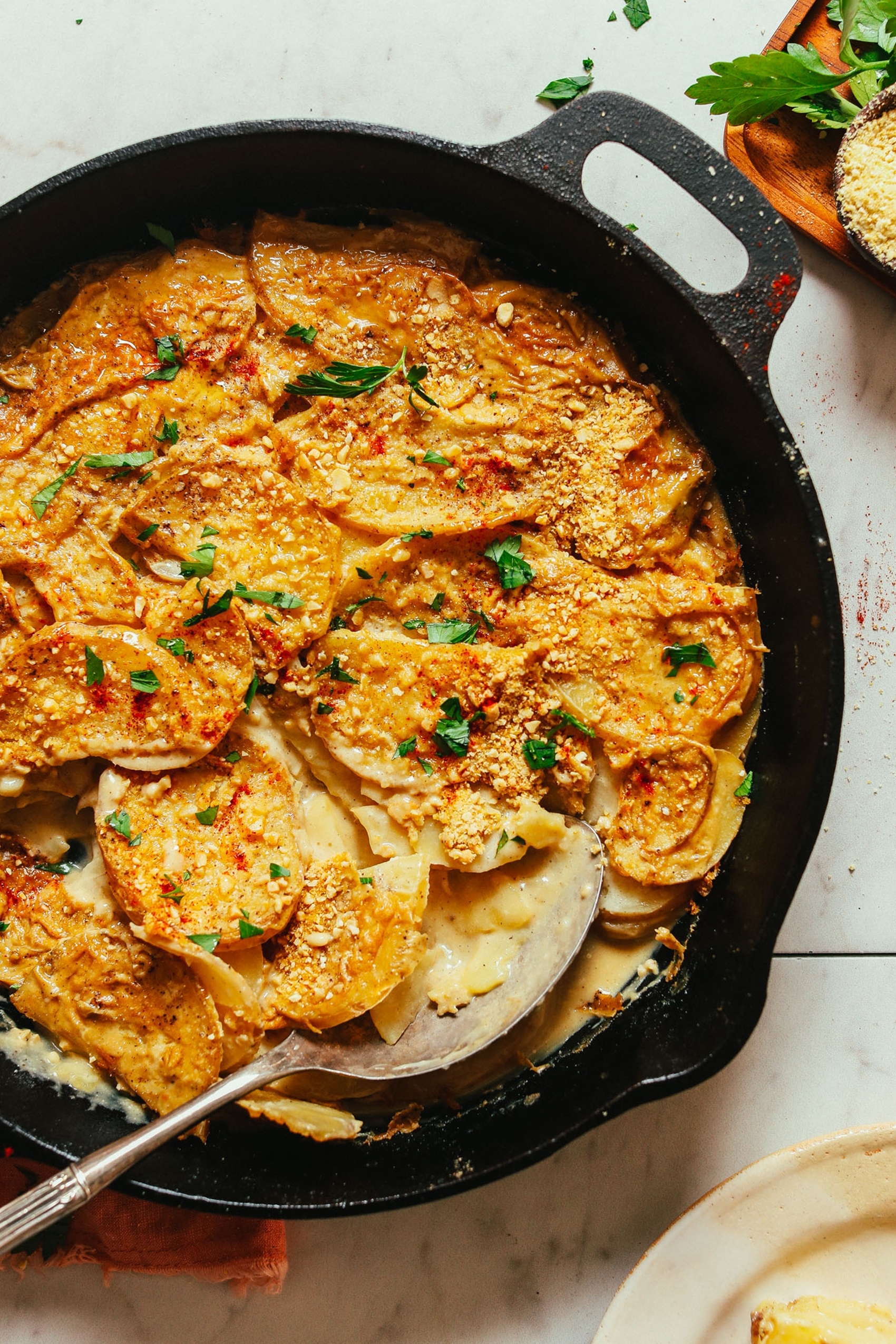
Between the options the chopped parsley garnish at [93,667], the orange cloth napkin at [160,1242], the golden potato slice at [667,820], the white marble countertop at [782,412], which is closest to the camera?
the chopped parsley garnish at [93,667]

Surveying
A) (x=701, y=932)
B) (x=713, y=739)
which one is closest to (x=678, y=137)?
(x=713, y=739)

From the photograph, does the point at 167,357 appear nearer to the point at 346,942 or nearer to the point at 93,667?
the point at 93,667

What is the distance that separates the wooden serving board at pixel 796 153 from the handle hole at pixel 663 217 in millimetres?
236

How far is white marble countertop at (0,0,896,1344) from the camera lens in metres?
2.95

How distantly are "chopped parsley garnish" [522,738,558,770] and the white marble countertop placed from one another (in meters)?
0.99

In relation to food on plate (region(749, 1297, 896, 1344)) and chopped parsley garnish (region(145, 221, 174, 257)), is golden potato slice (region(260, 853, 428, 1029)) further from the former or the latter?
chopped parsley garnish (region(145, 221, 174, 257))

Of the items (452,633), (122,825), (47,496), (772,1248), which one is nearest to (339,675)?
(452,633)

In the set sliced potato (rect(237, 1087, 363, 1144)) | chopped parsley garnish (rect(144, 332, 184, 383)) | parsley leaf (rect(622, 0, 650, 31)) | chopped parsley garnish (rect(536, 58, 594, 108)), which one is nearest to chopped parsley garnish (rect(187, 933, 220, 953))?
sliced potato (rect(237, 1087, 363, 1144))

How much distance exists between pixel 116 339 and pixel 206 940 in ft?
5.38

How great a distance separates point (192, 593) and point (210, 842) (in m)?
0.66

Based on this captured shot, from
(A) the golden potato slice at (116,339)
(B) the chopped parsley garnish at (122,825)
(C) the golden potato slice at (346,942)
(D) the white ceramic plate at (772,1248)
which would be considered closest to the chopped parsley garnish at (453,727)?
(C) the golden potato slice at (346,942)

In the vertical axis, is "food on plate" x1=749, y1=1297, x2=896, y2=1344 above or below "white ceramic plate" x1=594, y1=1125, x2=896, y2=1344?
below

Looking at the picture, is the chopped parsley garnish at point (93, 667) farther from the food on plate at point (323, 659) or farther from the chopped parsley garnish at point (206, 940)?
the chopped parsley garnish at point (206, 940)

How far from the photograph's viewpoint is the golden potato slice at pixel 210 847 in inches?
97.8
